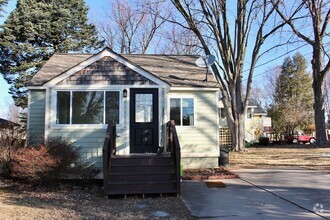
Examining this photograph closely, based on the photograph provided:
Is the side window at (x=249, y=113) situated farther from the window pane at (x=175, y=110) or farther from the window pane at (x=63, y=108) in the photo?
the window pane at (x=63, y=108)

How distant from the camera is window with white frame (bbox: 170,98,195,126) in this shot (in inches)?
520

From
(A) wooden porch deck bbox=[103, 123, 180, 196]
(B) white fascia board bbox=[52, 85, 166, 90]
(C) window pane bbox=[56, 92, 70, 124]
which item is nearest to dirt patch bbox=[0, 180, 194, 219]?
(A) wooden porch deck bbox=[103, 123, 180, 196]

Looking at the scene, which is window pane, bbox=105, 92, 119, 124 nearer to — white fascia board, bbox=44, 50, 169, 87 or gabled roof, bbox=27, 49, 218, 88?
white fascia board, bbox=44, 50, 169, 87

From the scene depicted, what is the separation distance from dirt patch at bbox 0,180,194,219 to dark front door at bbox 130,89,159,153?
269 centimetres

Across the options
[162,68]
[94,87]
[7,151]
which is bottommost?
[7,151]

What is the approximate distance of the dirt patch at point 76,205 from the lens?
6574 millimetres

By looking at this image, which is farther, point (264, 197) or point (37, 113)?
point (37, 113)

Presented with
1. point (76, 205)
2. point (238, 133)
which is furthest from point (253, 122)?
point (76, 205)

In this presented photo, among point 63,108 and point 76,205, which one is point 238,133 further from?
point 76,205

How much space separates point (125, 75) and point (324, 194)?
22.4 feet

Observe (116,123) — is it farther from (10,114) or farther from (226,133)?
(10,114)

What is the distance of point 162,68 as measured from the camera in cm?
1503

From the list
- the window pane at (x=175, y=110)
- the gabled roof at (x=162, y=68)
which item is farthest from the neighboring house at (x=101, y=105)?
the window pane at (x=175, y=110)

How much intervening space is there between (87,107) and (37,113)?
245 cm
